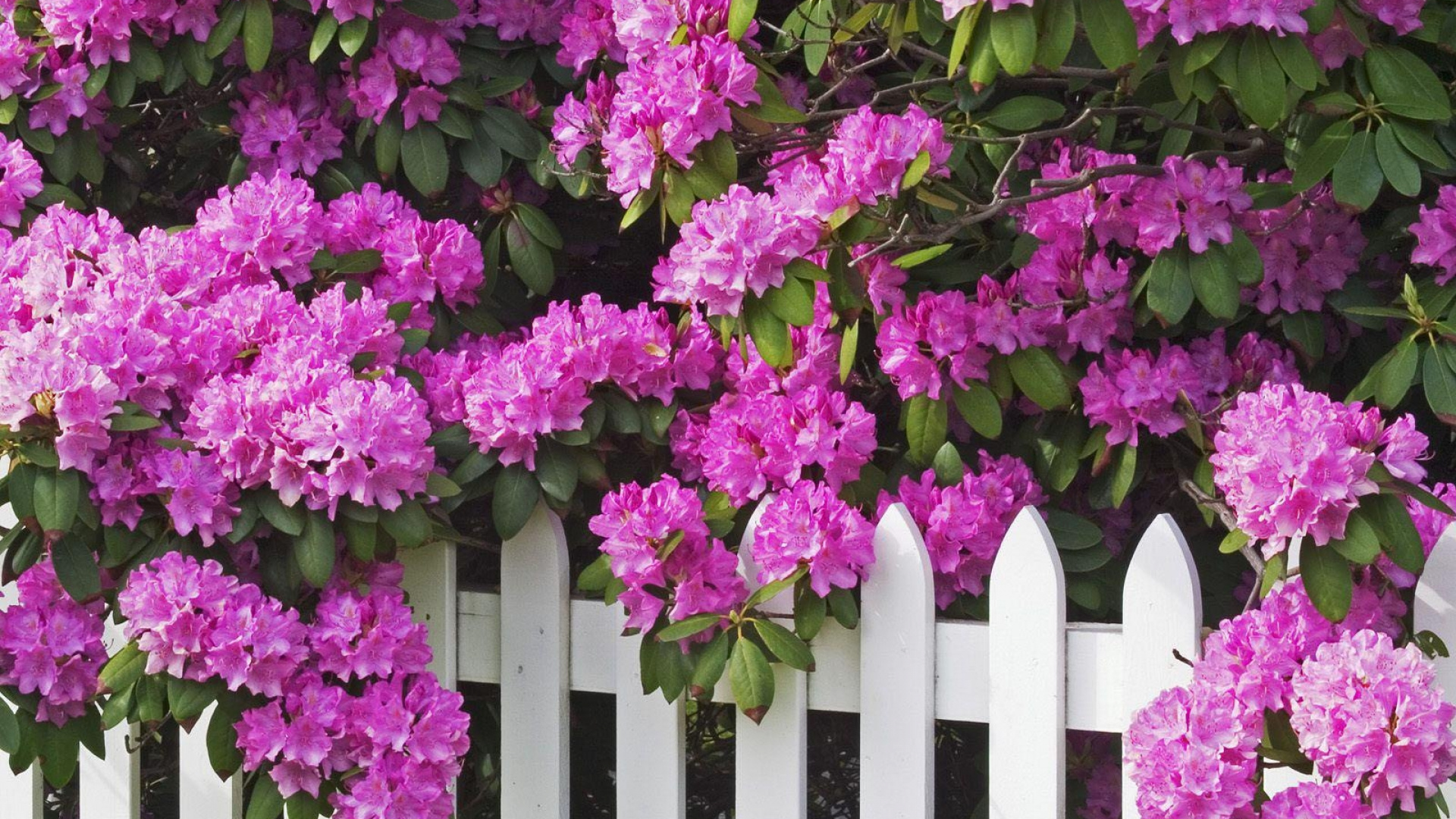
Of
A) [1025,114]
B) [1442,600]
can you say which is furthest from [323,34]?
[1442,600]

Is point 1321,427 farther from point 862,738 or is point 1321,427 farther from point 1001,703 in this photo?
point 862,738

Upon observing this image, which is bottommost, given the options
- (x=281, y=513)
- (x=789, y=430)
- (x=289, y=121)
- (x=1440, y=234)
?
(x=281, y=513)

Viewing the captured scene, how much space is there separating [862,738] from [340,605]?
26.6 inches

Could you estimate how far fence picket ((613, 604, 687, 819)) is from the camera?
2.10 m

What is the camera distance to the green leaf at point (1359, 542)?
5.30 feet

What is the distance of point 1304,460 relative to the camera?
161 cm

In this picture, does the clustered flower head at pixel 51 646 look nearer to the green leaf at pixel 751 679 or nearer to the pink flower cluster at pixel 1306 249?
the green leaf at pixel 751 679

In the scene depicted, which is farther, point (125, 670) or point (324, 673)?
point (324, 673)

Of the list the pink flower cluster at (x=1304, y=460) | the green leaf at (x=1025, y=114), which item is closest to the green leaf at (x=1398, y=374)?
the pink flower cluster at (x=1304, y=460)

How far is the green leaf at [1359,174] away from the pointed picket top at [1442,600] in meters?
0.40

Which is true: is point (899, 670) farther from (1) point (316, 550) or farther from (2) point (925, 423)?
(1) point (316, 550)

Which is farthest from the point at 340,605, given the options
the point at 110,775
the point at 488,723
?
the point at 110,775

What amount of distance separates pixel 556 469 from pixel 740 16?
2.04ft

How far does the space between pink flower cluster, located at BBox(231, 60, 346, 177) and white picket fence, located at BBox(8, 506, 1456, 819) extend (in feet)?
2.27
